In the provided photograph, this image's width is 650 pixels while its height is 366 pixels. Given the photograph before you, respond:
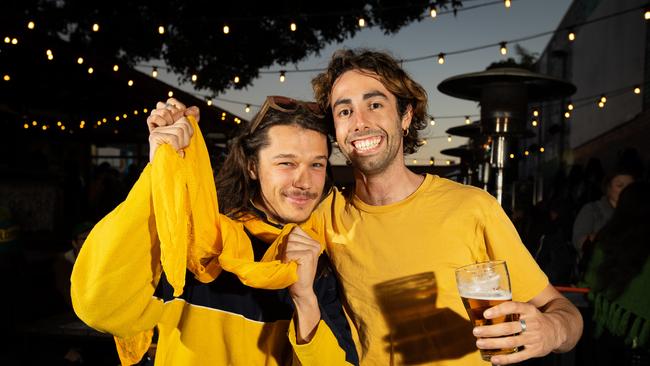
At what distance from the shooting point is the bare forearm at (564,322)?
1764 millimetres

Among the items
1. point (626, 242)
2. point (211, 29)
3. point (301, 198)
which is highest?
point (211, 29)

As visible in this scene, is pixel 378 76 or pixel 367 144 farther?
pixel 378 76

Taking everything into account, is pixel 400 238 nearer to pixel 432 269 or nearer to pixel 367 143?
pixel 432 269

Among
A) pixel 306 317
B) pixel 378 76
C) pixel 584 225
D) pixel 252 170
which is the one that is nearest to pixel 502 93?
pixel 378 76

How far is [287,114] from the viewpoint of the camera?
7.55ft

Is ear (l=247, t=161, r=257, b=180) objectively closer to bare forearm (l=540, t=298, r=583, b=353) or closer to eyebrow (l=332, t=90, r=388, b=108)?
eyebrow (l=332, t=90, r=388, b=108)

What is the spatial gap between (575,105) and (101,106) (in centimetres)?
1508

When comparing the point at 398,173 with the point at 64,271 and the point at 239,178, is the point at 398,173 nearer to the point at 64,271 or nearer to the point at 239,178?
the point at 239,178

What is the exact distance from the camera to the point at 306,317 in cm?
178

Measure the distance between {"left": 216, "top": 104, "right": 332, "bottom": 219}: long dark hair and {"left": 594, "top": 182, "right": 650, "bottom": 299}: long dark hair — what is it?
Answer: 2411mm

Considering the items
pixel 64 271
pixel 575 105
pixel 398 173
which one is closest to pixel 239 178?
pixel 398 173

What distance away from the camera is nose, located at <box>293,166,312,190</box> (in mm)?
2135

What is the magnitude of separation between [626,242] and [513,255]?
7.27 ft

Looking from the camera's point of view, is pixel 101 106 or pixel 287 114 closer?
pixel 287 114
